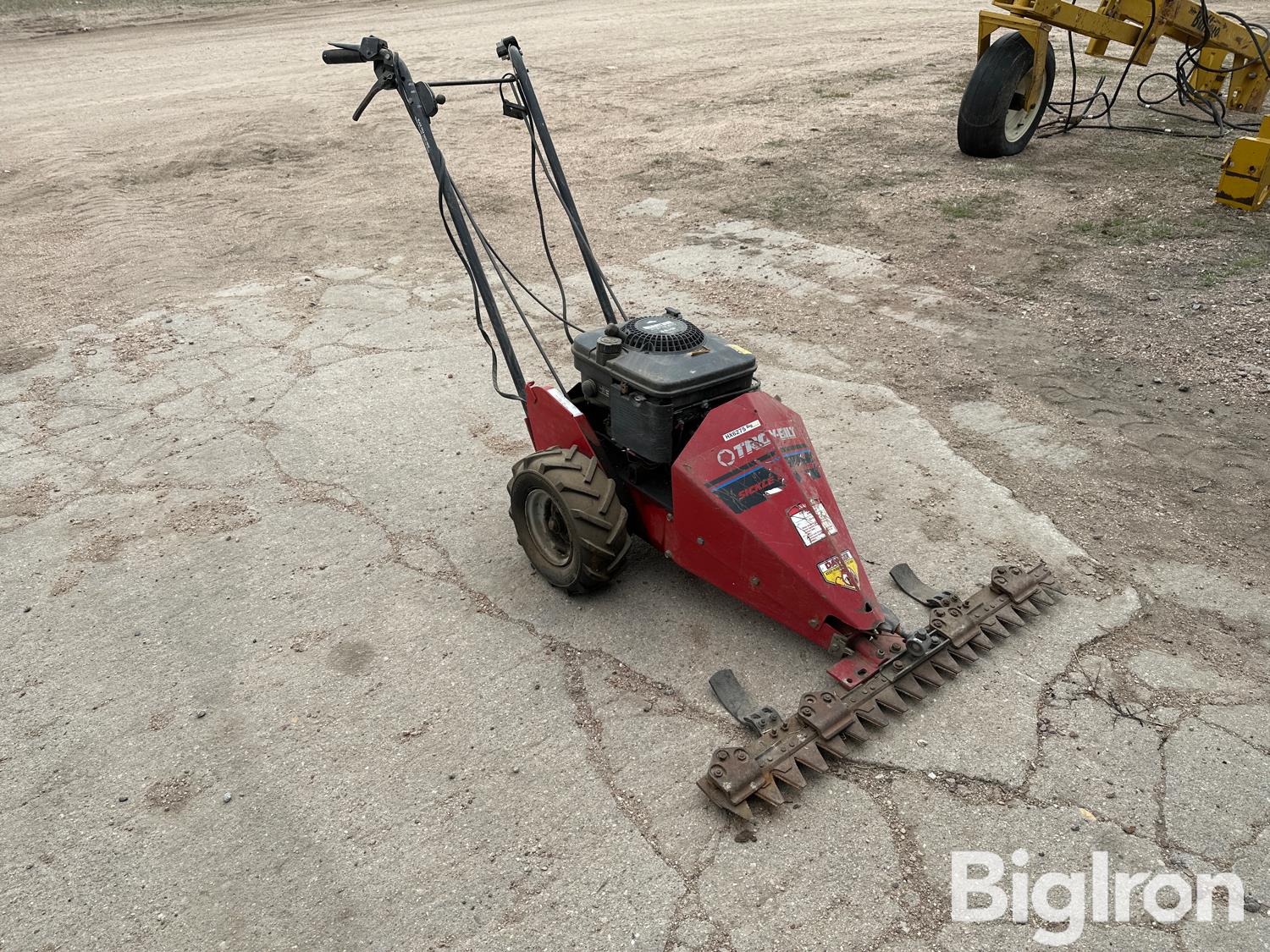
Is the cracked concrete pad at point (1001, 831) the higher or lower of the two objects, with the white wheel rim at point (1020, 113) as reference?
lower

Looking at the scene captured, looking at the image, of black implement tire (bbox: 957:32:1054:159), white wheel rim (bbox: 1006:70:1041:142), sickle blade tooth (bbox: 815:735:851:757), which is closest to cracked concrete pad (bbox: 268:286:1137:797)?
sickle blade tooth (bbox: 815:735:851:757)

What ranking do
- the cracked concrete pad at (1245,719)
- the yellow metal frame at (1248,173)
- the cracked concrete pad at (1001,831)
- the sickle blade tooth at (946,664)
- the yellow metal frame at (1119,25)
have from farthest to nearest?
1. the yellow metal frame at (1119,25)
2. the yellow metal frame at (1248,173)
3. the sickle blade tooth at (946,664)
4. the cracked concrete pad at (1245,719)
5. the cracked concrete pad at (1001,831)

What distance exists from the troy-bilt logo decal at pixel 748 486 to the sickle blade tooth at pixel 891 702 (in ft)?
2.61

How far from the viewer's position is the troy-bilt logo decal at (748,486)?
3.48 m

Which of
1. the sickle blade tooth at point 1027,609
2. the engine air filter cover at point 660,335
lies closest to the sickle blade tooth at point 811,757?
the sickle blade tooth at point 1027,609

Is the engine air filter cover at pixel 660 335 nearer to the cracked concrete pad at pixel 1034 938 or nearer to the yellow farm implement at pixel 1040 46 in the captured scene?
the cracked concrete pad at pixel 1034 938

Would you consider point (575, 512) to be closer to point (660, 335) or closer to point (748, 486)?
point (748, 486)

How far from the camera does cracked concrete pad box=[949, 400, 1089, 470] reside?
480 cm

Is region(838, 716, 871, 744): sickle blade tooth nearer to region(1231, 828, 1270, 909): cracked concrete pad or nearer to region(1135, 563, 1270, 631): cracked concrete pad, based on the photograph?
region(1231, 828, 1270, 909): cracked concrete pad

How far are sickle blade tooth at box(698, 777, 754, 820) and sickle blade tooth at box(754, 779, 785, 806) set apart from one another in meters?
0.05

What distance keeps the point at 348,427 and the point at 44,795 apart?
2639 millimetres

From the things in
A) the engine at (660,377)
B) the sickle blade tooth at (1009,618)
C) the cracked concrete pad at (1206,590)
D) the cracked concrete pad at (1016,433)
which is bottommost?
the cracked concrete pad at (1206,590)

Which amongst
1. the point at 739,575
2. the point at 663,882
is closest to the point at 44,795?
the point at 663,882

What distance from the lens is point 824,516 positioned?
11.6ft
